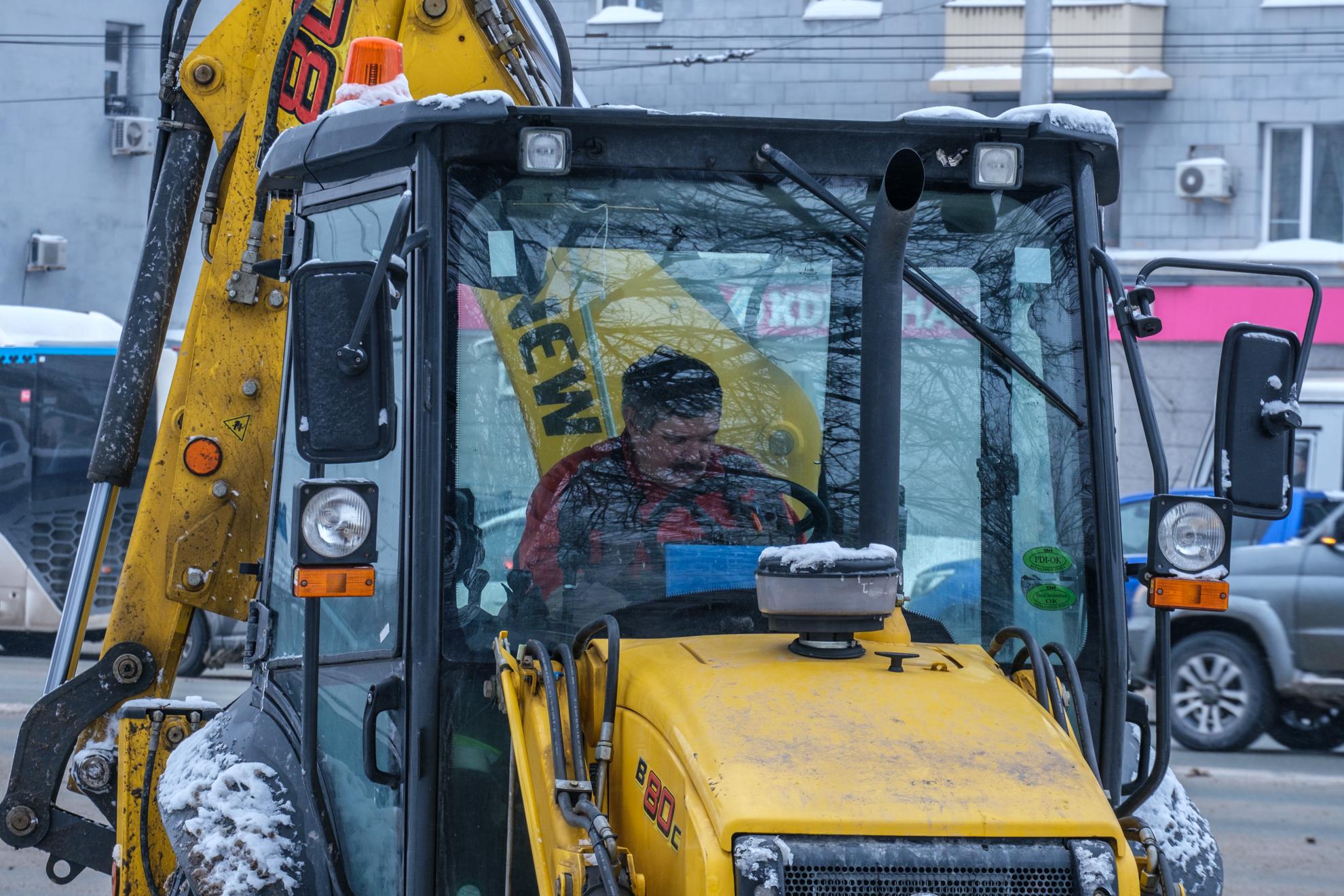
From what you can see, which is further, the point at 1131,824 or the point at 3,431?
the point at 3,431

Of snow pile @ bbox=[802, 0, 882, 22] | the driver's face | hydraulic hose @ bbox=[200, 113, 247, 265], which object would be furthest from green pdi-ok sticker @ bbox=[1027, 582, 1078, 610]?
snow pile @ bbox=[802, 0, 882, 22]

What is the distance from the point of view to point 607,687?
3.06 m

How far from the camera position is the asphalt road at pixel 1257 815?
24.4ft

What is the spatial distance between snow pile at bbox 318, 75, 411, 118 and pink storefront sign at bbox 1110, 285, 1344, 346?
58.0 feet

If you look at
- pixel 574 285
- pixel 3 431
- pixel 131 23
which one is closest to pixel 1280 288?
pixel 3 431

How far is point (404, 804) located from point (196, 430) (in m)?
1.61

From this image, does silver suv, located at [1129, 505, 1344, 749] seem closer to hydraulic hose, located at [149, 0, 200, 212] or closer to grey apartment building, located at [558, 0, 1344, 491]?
hydraulic hose, located at [149, 0, 200, 212]

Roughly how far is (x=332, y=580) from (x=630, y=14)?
2000 centimetres

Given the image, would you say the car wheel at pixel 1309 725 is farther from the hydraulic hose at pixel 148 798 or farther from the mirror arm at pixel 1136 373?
the hydraulic hose at pixel 148 798

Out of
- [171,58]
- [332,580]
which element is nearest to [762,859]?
[332,580]

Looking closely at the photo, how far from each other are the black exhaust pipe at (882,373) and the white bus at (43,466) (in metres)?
12.1

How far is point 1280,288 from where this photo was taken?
20.4 meters

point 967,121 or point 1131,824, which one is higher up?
point 967,121

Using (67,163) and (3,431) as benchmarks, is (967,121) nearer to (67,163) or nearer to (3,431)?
(3,431)
